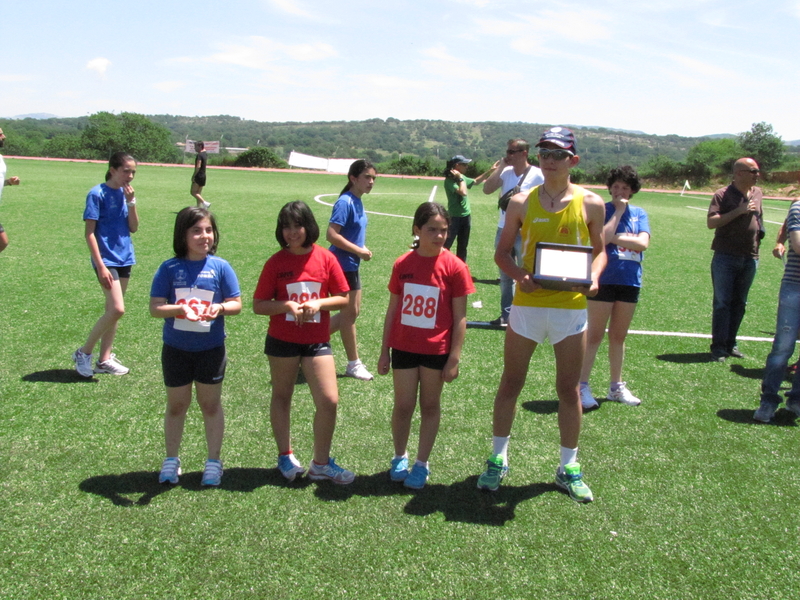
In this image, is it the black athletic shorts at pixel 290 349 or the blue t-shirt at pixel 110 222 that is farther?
the blue t-shirt at pixel 110 222

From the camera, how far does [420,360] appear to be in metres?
3.98

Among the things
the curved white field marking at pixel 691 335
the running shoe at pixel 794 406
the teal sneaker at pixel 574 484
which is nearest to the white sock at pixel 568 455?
the teal sneaker at pixel 574 484

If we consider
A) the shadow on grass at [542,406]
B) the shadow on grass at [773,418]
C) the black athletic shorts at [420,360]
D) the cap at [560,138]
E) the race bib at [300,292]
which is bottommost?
the shadow on grass at [542,406]

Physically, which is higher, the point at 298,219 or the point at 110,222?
the point at 298,219

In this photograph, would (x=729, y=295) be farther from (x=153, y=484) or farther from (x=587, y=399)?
(x=153, y=484)

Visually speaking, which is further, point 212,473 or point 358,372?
point 358,372

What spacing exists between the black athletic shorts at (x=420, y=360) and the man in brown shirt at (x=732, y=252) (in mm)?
4524

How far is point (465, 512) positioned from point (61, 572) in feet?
7.12

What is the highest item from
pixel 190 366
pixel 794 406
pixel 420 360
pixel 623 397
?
pixel 420 360

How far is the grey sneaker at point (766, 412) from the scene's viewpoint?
212 inches

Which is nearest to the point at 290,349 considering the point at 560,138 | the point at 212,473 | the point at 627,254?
the point at 212,473

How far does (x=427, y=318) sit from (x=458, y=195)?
566cm

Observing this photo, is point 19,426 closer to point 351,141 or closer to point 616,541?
point 616,541

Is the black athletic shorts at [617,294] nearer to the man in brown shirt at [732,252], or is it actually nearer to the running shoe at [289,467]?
the man in brown shirt at [732,252]
